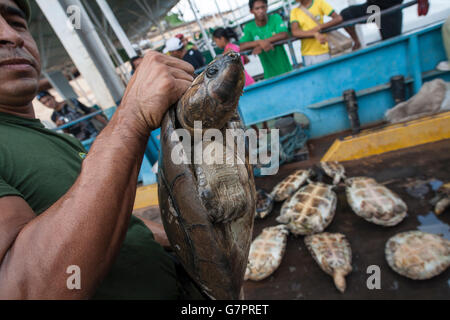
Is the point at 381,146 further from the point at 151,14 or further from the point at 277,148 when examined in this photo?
the point at 151,14

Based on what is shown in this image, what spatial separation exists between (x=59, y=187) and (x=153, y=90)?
463 mm

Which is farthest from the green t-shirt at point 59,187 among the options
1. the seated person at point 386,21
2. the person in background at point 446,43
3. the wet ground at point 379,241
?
the seated person at point 386,21

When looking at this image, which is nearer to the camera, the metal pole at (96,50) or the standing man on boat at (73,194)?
the standing man on boat at (73,194)

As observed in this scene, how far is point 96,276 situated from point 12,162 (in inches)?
17.5

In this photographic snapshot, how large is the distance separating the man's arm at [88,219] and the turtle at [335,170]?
256cm

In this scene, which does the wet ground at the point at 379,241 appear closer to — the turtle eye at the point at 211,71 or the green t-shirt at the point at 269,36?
the turtle eye at the point at 211,71

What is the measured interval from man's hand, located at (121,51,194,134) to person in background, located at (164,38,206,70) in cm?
389

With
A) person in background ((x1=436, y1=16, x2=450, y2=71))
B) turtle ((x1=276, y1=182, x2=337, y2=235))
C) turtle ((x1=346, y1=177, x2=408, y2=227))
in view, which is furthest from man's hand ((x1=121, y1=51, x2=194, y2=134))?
person in background ((x1=436, y1=16, x2=450, y2=71))

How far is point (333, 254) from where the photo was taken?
5.79ft

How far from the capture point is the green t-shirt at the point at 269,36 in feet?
12.8

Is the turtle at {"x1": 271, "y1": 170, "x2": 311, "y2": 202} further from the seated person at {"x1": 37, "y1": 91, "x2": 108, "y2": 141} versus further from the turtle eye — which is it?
the seated person at {"x1": 37, "y1": 91, "x2": 108, "y2": 141}

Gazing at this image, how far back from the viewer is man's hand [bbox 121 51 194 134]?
713mm

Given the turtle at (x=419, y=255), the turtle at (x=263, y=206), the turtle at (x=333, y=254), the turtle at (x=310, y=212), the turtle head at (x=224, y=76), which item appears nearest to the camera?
the turtle head at (x=224, y=76)
